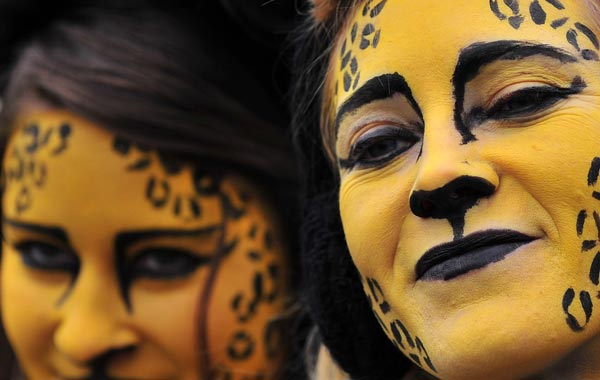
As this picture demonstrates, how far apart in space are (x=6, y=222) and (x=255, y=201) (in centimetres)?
61

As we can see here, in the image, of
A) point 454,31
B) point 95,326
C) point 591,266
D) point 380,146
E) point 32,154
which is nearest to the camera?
point 591,266

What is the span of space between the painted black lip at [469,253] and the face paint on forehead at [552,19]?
0.95 feet

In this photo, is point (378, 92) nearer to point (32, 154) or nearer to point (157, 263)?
point (157, 263)

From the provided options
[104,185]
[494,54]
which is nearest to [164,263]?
[104,185]

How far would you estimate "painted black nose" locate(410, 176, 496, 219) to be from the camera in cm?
128

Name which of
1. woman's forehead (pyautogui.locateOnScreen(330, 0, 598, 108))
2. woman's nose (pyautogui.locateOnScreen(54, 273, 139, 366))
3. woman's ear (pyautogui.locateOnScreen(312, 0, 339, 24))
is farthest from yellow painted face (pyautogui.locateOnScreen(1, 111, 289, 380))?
woman's forehead (pyautogui.locateOnScreen(330, 0, 598, 108))

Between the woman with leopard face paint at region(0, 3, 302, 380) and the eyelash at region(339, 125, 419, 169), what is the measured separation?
660 millimetres

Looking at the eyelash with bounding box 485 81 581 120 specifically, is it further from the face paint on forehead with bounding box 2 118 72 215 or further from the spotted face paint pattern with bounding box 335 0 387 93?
the face paint on forehead with bounding box 2 118 72 215

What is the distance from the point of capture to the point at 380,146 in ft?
4.82

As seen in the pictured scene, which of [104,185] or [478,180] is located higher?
[104,185]

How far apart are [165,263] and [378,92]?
0.84 m

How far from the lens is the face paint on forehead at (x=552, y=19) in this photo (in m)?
1.33

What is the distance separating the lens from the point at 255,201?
215 centimetres

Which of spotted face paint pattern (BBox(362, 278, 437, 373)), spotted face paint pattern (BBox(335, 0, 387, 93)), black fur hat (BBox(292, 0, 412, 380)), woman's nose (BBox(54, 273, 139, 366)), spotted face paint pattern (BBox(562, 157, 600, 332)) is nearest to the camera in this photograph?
spotted face paint pattern (BBox(562, 157, 600, 332))
